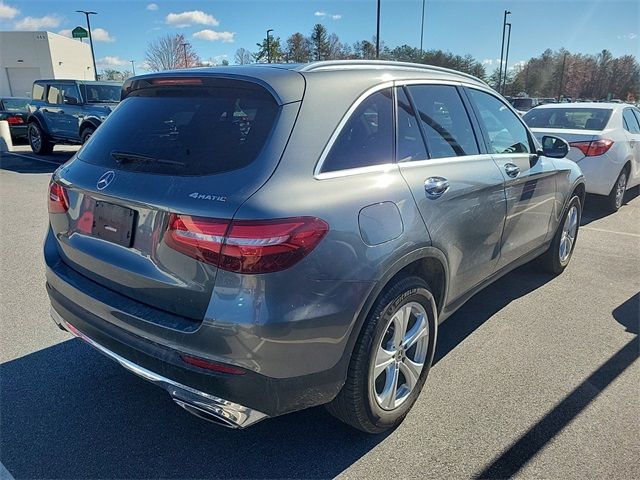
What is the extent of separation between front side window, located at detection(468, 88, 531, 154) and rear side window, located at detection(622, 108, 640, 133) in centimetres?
488


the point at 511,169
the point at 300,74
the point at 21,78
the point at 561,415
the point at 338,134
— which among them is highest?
the point at 21,78

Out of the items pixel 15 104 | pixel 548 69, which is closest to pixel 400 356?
pixel 15 104

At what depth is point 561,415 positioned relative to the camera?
2.68 metres

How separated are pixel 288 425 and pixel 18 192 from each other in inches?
330

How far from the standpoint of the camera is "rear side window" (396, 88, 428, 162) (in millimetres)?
2602

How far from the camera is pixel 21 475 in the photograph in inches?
87.2

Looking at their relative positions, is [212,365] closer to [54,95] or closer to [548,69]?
[54,95]

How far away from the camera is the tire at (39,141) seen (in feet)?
44.0

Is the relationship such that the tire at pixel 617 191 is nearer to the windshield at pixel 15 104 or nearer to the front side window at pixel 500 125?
the front side window at pixel 500 125

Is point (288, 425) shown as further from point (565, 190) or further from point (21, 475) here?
point (565, 190)

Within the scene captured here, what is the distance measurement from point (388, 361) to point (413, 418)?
467 millimetres

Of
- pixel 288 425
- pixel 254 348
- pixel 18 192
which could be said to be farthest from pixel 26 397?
pixel 18 192

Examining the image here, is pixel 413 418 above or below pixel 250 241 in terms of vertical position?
below

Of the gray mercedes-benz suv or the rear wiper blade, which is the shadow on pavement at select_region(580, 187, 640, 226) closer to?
Answer: the gray mercedes-benz suv
